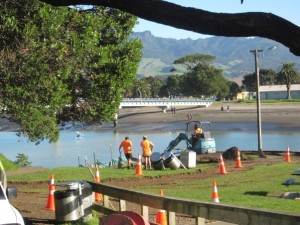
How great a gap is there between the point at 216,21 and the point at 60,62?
37.1 ft

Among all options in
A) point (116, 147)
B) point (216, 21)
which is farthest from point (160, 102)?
point (216, 21)

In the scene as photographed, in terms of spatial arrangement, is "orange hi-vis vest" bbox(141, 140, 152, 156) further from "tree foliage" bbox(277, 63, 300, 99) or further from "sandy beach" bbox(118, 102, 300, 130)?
"tree foliage" bbox(277, 63, 300, 99)

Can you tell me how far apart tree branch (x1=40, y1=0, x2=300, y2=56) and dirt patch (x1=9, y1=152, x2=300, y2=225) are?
671 centimetres

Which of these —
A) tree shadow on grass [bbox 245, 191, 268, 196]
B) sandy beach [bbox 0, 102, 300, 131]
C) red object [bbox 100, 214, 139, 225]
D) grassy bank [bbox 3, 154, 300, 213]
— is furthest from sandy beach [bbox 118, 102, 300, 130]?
red object [bbox 100, 214, 139, 225]

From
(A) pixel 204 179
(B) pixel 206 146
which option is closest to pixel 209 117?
(B) pixel 206 146

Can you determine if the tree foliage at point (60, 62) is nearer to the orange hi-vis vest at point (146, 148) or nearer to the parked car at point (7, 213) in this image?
the orange hi-vis vest at point (146, 148)

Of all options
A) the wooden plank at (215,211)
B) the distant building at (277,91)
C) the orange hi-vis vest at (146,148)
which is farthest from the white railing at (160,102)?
the wooden plank at (215,211)

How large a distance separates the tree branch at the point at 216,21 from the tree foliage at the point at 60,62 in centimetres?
897

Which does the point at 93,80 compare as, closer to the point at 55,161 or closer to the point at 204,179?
the point at 204,179

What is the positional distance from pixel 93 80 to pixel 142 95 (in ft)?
577

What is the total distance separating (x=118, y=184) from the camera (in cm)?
2136

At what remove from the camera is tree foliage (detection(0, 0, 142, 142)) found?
570 inches

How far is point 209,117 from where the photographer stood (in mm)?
102312

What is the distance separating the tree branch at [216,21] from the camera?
495 centimetres
